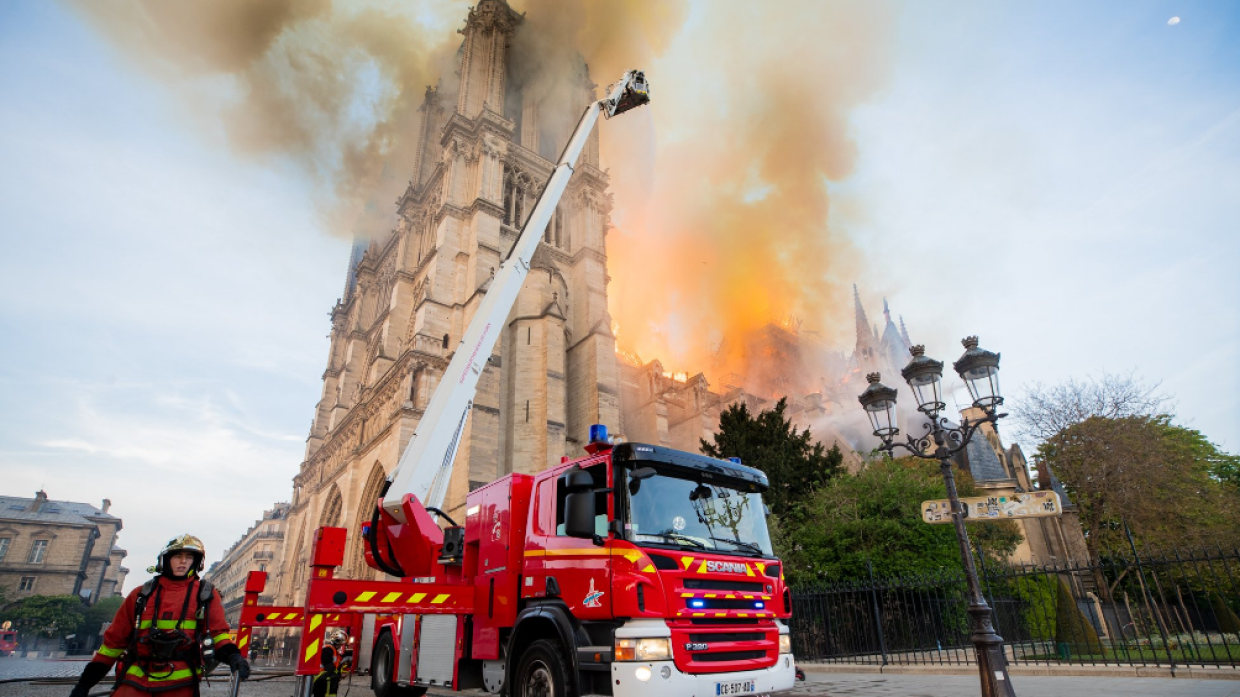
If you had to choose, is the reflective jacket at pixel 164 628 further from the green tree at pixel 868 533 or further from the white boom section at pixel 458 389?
the green tree at pixel 868 533

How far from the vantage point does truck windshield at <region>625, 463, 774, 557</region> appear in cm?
479

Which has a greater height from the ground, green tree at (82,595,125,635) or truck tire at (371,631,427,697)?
green tree at (82,595,125,635)

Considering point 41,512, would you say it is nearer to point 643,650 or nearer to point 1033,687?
point 643,650

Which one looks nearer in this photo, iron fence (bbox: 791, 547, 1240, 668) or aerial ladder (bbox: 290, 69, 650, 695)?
aerial ladder (bbox: 290, 69, 650, 695)

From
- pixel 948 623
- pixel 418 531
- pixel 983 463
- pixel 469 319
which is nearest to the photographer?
pixel 418 531

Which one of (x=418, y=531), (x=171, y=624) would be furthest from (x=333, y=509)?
(x=171, y=624)

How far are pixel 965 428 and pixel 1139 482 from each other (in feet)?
56.4

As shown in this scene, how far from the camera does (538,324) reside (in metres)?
26.2

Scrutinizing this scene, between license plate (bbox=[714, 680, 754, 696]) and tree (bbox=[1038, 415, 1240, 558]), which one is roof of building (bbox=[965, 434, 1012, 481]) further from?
license plate (bbox=[714, 680, 754, 696])

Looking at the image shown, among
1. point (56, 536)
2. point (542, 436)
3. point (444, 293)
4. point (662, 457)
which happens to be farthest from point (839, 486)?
point (56, 536)

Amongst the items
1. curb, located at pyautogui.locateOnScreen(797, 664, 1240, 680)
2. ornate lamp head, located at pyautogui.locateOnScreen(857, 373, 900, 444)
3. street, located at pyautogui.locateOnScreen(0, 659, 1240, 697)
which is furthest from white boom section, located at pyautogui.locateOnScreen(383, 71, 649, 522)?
curb, located at pyautogui.locateOnScreen(797, 664, 1240, 680)

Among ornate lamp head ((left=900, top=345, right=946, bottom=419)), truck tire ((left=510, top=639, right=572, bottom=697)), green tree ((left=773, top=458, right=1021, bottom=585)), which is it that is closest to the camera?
truck tire ((left=510, top=639, right=572, bottom=697))

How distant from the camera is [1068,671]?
8.54 meters

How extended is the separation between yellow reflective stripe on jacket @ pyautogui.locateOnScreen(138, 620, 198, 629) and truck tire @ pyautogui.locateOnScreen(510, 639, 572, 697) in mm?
2551
